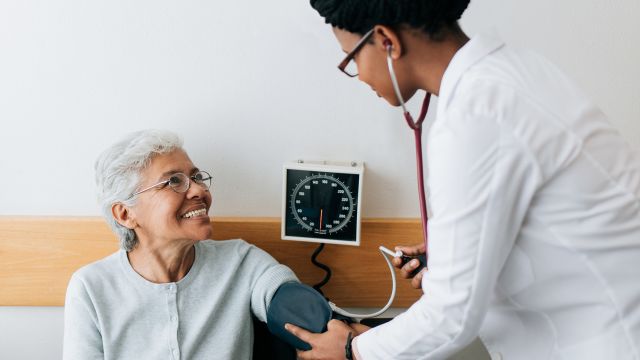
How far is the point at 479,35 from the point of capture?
3.46ft

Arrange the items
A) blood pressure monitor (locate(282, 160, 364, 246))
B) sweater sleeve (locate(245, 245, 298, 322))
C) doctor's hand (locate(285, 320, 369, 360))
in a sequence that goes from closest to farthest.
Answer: doctor's hand (locate(285, 320, 369, 360))
sweater sleeve (locate(245, 245, 298, 322))
blood pressure monitor (locate(282, 160, 364, 246))

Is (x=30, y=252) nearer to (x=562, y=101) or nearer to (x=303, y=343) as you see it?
(x=303, y=343)

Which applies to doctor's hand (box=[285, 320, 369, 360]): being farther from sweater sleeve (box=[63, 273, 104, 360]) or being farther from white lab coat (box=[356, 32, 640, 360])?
sweater sleeve (box=[63, 273, 104, 360])

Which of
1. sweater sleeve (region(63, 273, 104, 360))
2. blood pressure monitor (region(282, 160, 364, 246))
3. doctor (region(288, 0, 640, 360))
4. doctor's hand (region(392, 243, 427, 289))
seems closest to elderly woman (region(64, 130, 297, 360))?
sweater sleeve (region(63, 273, 104, 360))

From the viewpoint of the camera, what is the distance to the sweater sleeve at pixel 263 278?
164 centimetres

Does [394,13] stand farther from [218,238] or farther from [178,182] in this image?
[218,238]

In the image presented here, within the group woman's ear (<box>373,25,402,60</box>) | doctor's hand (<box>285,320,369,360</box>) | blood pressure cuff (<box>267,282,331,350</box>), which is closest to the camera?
woman's ear (<box>373,25,402,60</box>)

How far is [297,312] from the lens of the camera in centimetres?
154

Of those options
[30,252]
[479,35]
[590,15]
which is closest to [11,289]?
[30,252]

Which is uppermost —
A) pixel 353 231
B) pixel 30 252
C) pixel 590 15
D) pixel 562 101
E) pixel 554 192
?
pixel 590 15

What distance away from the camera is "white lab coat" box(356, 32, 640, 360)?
Result: 95cm

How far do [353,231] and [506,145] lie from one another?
0.88 metres

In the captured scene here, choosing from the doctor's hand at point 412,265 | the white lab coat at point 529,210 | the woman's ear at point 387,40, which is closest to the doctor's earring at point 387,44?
the woman's ear at point 387,40

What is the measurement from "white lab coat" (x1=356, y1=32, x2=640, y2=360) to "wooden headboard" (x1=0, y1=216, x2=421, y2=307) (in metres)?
0.74
